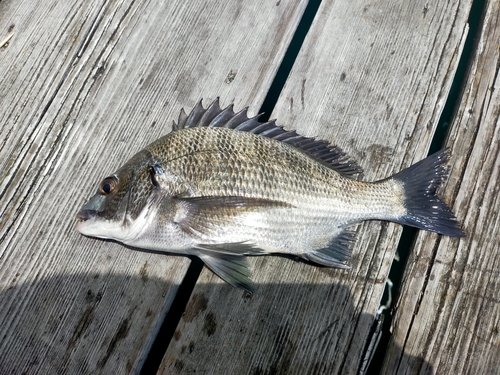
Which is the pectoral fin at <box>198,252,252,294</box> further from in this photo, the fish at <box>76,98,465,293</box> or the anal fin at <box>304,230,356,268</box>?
the anal fin at <box>304,230,356,268</box>

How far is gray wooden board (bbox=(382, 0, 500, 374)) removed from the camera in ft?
6.22

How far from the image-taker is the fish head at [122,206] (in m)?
1.84

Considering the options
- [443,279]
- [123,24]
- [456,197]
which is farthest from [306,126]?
[123,24]

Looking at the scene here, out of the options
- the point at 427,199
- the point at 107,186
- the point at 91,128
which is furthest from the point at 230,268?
the point at 91,128

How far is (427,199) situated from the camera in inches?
78.2

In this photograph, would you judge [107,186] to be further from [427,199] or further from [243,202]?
[427,199]

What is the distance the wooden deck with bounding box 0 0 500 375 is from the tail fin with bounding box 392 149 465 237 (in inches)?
5.2

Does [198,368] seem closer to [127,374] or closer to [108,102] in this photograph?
[127,374]

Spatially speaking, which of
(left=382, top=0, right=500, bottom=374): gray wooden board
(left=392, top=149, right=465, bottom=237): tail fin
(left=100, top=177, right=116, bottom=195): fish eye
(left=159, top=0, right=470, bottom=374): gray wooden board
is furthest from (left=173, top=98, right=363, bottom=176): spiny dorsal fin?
(left=382, top=0, right=500, bottom=374): gray wooden board

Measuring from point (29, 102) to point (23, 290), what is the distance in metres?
1.24

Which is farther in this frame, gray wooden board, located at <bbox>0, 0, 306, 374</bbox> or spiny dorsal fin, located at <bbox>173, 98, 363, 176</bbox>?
spiny dorsal fin, located at <bbox>173, 98, 363, 176</bbox>

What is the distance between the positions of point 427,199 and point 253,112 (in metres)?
1.23

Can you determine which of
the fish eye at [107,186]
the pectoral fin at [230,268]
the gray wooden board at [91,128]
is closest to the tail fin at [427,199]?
the pectoral fin at [230,268]

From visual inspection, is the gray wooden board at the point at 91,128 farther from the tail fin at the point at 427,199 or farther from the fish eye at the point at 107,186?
the tail fin at the point at 427,199
